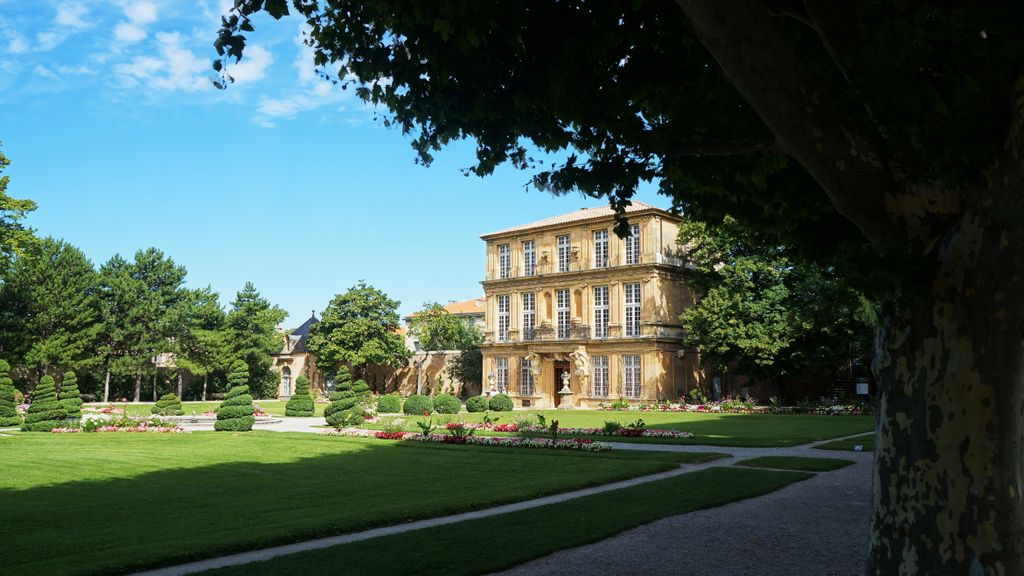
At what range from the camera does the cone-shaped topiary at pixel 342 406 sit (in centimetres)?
2781

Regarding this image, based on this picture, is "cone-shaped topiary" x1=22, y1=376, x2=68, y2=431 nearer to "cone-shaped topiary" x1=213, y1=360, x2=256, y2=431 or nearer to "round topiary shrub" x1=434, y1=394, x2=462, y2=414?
"cone-shaped topiary" x1=213, y1=360, x2=256, y2=431

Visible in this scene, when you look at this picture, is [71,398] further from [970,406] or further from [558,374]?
[970,406]

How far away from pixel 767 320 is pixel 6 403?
34.2 metres

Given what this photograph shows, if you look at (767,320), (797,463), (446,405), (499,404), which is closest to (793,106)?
(797,463)

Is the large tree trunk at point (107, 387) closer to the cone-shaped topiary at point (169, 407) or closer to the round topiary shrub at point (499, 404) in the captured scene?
the cone-shaped topiary at point (169, 407)

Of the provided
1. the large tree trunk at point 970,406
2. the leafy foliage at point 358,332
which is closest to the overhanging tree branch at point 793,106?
the large tree trunk at point 970,406

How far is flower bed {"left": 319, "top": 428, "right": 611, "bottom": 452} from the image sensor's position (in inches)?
772

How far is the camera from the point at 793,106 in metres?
5.05

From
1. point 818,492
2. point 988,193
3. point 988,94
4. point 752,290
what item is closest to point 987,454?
point 988,193

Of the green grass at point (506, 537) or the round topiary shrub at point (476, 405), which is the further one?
the round topiary shrub at point (476, 405)

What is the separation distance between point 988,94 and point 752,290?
37706mm

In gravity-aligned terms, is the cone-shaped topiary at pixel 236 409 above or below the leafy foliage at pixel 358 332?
below

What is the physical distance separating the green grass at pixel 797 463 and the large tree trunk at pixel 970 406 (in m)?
11.1

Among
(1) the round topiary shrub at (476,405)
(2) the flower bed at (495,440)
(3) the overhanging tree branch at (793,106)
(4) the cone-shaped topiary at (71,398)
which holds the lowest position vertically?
(2) the flower bed at (495,440)
